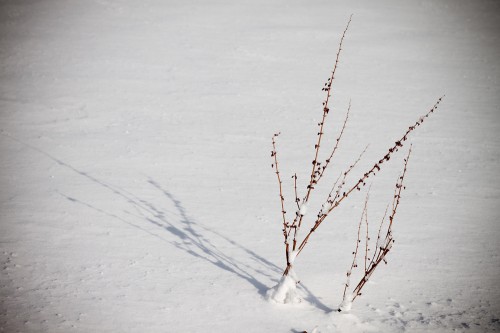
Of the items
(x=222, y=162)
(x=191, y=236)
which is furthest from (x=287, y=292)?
(x=222, y=162)

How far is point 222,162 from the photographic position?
4750mm

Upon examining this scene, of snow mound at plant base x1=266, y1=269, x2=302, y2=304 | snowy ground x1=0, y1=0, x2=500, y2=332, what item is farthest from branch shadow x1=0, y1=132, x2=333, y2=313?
snow mound at plant base x1=266, y1=269, x2=302, y2=304

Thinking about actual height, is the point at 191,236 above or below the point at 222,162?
below

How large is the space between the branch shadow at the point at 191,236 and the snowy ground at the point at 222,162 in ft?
0.06

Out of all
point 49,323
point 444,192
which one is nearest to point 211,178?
point 49,323

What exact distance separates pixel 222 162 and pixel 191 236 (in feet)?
4.99

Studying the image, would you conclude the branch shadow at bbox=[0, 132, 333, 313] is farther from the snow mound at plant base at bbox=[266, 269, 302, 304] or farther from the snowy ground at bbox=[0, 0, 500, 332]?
the snow mound at plant base at bbox=[266, 269, 302, 304]

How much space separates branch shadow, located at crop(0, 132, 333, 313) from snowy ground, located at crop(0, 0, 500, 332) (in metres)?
0.02

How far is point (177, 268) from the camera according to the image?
117 inches

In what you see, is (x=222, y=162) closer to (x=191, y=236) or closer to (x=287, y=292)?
(x=191, y=236)

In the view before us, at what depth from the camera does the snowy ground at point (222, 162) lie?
2656 mm

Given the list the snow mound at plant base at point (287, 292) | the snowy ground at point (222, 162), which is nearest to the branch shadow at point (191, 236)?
the snowy ground at point (222, 162)

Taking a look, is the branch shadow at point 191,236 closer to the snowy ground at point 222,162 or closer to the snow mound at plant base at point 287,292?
the snowy ground at point 222,162

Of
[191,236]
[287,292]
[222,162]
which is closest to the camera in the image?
[287,292]
